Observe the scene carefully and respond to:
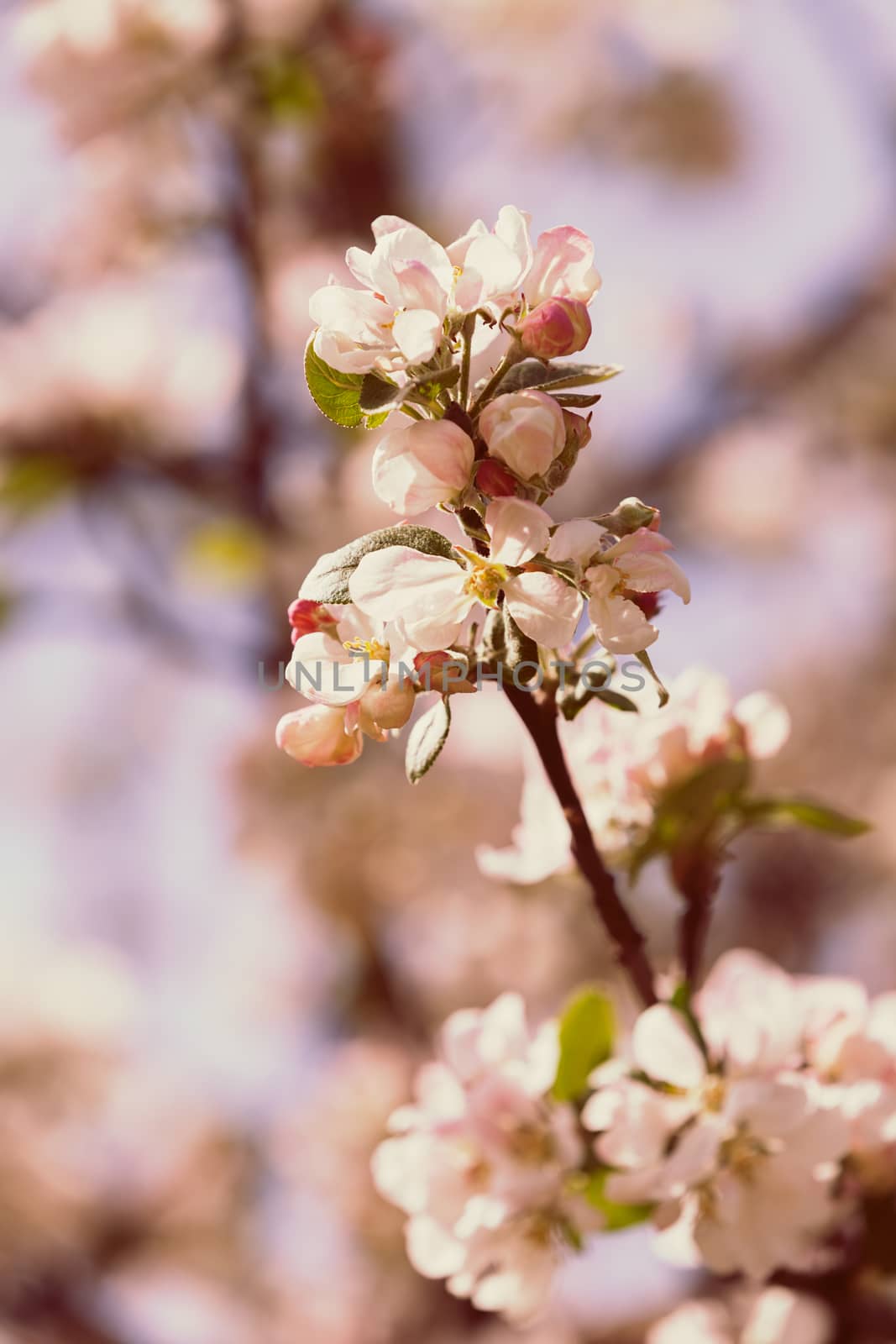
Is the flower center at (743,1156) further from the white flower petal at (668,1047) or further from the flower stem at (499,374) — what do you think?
the flower stem at (499,374)

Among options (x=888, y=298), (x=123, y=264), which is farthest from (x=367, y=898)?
(x=888, y=298)

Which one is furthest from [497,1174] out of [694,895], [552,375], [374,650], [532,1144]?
[552,375]

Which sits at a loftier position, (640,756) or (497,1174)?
(640,756)

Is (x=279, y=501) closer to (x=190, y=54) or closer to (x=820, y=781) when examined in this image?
(x=190, y=54)

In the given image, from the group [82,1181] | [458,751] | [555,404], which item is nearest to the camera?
[555,404]

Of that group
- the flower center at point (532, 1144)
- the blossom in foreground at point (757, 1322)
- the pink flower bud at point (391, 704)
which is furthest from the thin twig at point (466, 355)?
the blossom in foreground at point (757, 1322)

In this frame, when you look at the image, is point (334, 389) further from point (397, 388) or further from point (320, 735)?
point (320, 735)

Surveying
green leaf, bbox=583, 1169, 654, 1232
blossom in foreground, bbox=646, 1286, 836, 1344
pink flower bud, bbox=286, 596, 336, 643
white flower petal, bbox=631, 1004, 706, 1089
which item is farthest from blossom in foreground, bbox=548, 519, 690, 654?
blossom in foreground, bbox=646, 1286, 836, 1344

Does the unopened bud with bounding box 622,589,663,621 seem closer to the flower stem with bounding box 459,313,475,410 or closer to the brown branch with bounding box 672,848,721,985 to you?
the flower stem with bounding box 459,313,475,410
